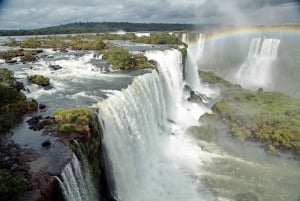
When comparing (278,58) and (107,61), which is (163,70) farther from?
(278,58)

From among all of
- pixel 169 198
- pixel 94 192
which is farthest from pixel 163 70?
pixel 94 192

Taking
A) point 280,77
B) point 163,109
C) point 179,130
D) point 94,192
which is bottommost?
point 280,77

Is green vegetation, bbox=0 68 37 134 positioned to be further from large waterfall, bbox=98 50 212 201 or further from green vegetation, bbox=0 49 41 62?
green vegetation, bbox=0 49 41 62

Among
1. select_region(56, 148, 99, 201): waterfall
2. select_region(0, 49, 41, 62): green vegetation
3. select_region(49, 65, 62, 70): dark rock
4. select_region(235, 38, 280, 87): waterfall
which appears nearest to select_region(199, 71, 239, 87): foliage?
select_region(235, 38, 280, 87): waterfall

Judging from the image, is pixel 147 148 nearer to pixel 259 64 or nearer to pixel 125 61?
pixel 125 61

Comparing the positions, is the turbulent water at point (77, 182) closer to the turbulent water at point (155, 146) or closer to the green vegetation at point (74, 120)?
the turbulent water at point (155, 146)

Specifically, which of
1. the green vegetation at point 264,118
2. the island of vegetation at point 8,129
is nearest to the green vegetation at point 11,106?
the island of vegetation at point 8,129
